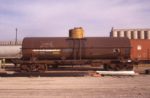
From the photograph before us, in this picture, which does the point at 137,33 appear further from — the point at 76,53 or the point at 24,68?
the point at 24,68

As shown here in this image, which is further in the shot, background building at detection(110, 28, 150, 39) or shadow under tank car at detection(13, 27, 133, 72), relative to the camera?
background building at detection(110, 28, 150, 39)

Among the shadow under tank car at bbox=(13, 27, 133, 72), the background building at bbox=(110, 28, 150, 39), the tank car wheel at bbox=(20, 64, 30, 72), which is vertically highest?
the background building at bbox=(110, 28, 150, 39)

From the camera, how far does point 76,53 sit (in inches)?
942

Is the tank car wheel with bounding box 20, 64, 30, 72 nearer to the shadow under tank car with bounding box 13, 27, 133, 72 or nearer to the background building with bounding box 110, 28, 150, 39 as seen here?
the shadow under tank car with bounding box 13, 27, 133, 72

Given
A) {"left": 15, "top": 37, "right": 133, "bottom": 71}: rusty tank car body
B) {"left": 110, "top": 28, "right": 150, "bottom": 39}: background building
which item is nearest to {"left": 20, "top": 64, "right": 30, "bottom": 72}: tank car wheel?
{"left": 15, "top": 37, "right": 133, "bottom": 71}: rusty tank car body

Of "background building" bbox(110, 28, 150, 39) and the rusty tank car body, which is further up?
"background building" bbox(110, 28, 150, 39)

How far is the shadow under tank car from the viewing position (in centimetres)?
2386

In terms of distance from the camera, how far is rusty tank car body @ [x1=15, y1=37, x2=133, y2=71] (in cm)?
2386

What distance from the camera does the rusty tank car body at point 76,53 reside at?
23.9 m

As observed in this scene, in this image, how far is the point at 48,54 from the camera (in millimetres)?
24016

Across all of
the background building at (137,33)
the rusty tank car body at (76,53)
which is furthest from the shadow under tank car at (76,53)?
the background building at (137,33)

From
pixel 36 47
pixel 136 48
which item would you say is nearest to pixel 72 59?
pixel 36 47

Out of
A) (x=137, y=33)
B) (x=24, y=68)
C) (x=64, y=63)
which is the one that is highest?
(x=137, y=33)

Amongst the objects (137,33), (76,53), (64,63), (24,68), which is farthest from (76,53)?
(137,33)
